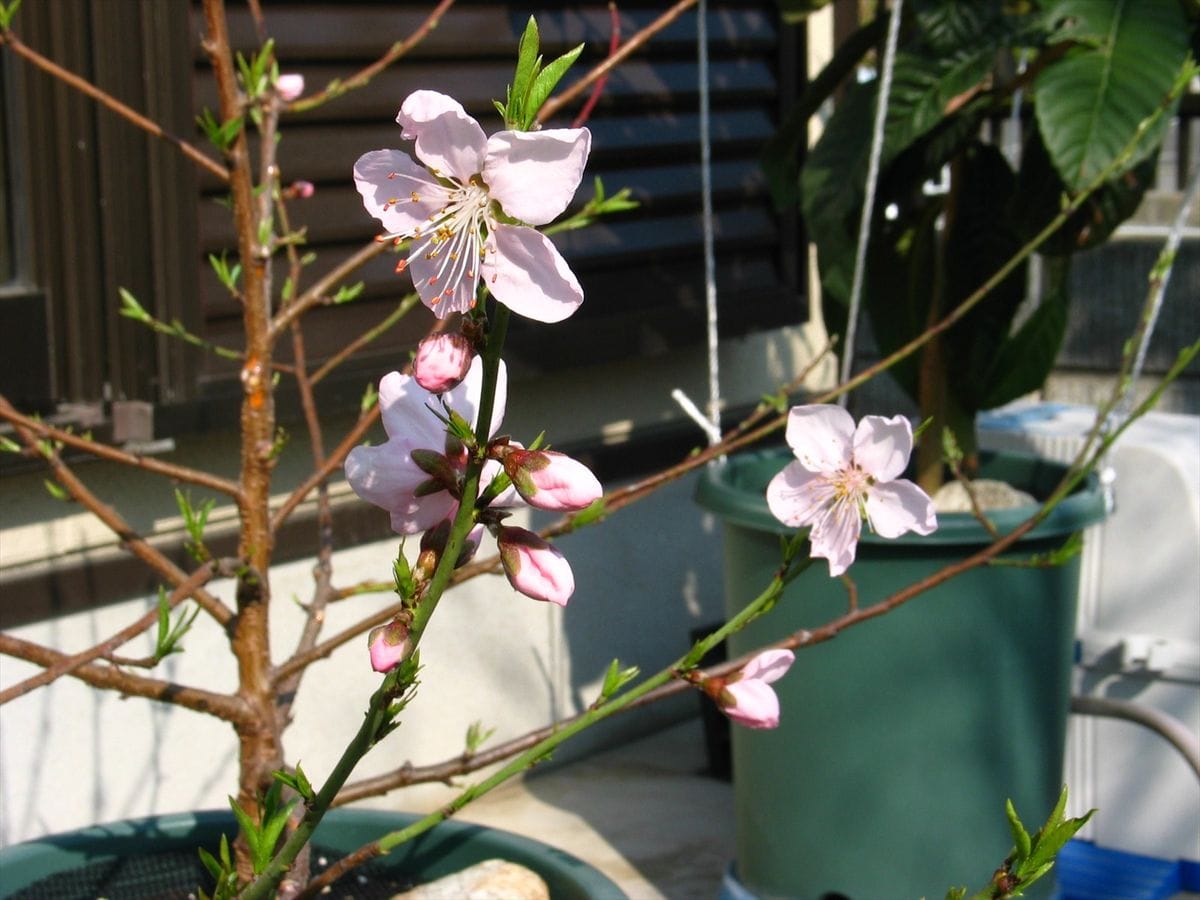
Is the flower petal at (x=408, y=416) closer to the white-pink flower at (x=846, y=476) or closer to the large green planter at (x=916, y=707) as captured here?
the white-pink flower at (x=846, y=476)

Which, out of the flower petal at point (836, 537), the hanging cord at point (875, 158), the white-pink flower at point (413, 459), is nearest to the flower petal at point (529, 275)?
the white-pink flower at point (413, 459)

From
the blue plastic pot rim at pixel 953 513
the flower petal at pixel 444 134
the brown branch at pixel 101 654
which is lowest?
the blue plastic pot rim at pixel 953 513

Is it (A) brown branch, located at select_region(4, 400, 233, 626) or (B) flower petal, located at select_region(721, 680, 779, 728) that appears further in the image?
(A) brown branch, located at select_region(4, 400, 233, 626)

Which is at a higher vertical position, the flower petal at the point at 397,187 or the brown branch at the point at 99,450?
the flower petal at the point at 397,187

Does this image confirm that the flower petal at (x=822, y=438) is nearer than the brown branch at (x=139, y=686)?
Yes

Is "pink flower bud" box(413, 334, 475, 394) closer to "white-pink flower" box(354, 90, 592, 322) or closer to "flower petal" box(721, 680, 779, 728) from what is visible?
"white-pink flower" box(354, 90, 592, 322)

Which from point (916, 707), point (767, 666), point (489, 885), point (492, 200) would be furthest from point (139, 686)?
point (916, 707)

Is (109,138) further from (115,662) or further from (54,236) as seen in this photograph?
(115,662)

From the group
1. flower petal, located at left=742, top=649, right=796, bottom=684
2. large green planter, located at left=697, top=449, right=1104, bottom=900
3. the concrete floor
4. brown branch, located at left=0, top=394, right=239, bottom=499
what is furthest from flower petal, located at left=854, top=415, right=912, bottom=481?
the concrete floor
